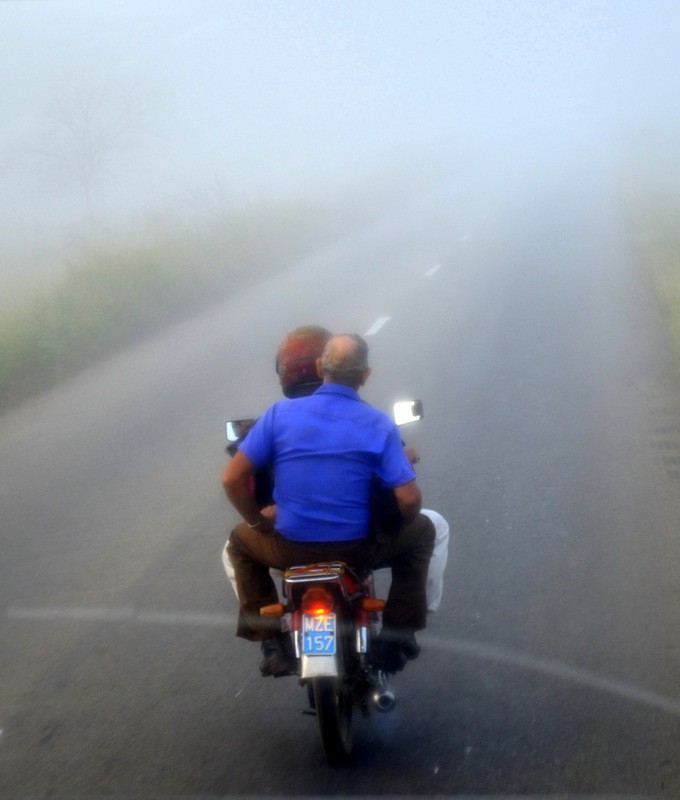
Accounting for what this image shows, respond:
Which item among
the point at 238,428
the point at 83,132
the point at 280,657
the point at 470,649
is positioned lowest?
the point at 470,649

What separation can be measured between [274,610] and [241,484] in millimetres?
491

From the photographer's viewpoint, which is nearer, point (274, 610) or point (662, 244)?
point (274, 610)

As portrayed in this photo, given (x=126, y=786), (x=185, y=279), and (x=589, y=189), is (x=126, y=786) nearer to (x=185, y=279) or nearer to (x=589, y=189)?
(x=185, y=279)

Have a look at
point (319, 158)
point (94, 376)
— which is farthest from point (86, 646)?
point (319, 158)

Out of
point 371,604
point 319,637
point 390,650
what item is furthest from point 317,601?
point 390,650

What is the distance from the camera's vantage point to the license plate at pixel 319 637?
3.79 metres

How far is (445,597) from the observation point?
5.66m

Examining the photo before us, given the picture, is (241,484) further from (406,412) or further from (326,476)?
(406,412)

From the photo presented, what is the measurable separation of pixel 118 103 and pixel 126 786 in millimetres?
46729

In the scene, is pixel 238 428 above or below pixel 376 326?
above

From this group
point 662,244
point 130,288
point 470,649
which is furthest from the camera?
point 662,244

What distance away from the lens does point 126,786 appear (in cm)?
401

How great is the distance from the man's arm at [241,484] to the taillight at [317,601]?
0.38 metres

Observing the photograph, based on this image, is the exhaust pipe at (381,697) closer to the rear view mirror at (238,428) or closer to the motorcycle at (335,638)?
the motorcycle at (335,638)
